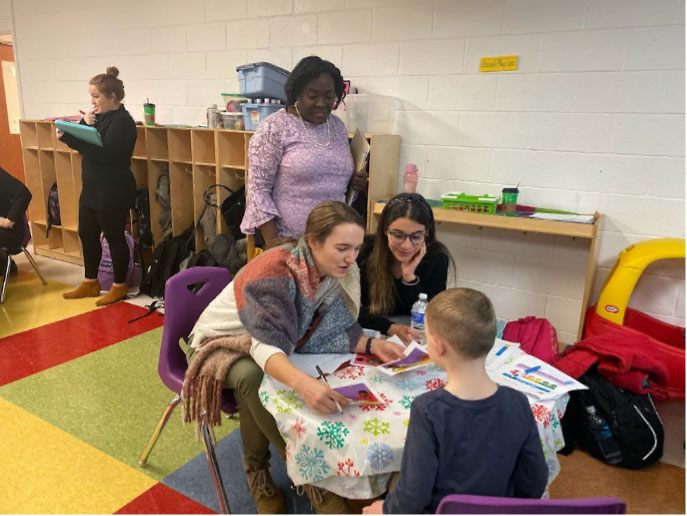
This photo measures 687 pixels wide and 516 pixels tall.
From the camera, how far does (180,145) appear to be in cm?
409

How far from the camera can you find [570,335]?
3.15 m

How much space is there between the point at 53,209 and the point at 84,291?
1371 millimetres

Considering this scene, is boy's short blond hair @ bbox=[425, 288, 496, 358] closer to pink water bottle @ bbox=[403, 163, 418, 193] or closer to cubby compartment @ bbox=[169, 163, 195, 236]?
pink water bottle @ bbox=[403, 163, 418, 193]

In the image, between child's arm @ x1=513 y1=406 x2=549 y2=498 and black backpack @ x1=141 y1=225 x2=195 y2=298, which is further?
black backpack @ x1=141 y1=225 x2=195 y2=298

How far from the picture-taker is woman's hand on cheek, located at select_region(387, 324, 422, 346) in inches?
68.3

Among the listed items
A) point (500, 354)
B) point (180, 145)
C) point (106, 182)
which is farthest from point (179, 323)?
point (180, 145)

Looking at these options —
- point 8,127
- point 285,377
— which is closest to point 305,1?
point 285,377

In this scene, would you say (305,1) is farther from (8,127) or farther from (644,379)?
(8,127)

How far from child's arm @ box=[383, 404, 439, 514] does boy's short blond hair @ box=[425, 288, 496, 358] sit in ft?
0.54

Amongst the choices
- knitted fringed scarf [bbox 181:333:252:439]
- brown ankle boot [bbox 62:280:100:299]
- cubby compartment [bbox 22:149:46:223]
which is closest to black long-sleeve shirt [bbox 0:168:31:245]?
brown ankle boot [bbox 62:280:100:299]

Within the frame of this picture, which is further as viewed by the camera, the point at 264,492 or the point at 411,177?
the point at 411,177

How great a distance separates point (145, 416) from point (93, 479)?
0.45 metres

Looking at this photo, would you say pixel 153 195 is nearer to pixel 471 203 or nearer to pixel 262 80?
pixel 262 80

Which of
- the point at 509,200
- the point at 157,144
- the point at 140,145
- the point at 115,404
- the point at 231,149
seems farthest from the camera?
the point at 140,145
